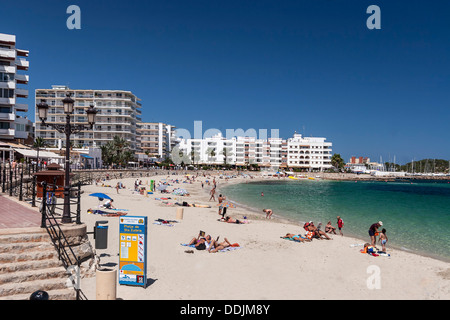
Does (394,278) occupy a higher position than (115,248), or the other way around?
(115,248)

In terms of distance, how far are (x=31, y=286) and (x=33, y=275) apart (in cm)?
32

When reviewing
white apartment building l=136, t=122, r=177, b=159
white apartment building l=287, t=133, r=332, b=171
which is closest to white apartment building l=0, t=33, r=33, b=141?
white apartment building l=136, t=122, r=177, b=159

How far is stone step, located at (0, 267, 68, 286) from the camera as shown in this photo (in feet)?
23.4

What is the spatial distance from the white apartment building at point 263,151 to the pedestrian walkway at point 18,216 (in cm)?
13310

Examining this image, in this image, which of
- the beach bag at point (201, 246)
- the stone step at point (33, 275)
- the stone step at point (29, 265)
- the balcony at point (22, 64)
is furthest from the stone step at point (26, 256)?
the balcony at point (22, 64)

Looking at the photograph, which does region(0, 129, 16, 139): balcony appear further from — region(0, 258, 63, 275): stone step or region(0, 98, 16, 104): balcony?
region(0, 258, 63, 275): stone step

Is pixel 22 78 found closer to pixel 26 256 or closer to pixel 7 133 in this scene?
pixel 7 133

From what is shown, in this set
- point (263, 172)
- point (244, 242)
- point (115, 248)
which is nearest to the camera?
point (115, 248)

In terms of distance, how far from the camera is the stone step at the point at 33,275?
7.14 m

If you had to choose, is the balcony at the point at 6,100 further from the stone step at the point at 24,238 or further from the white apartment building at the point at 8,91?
the stone step at the point at 24,238
